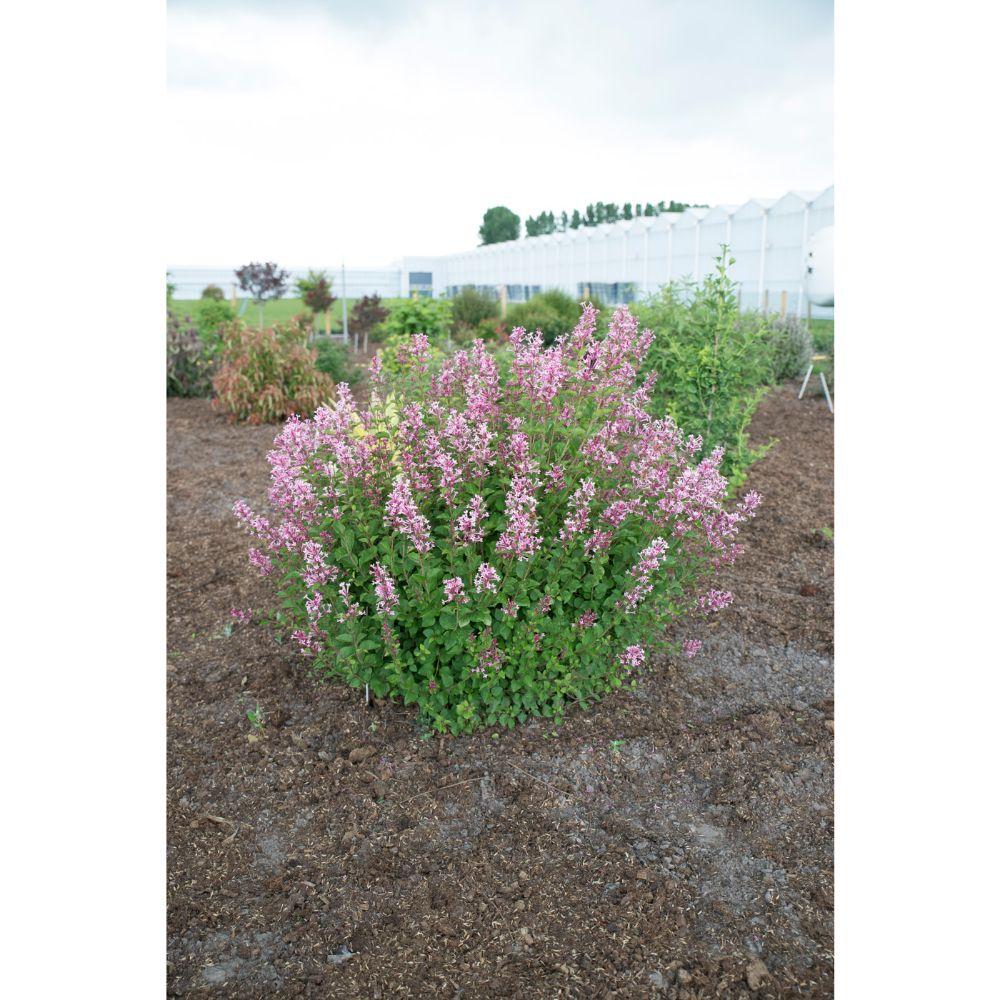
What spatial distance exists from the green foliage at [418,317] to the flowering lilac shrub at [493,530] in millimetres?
9143

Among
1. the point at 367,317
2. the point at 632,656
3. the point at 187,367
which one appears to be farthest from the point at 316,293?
the point at 632,656

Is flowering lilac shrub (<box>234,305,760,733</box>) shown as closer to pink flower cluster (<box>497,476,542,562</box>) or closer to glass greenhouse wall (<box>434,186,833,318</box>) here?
pink flower cluster (<box>497,476,542,562</box>)

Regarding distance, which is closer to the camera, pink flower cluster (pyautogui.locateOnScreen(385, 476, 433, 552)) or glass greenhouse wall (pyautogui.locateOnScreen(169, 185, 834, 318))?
pink flower cluster (pyautogui.locateOnScreen(385, 476, 433, 552))

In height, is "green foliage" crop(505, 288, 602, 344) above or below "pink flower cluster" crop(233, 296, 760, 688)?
above

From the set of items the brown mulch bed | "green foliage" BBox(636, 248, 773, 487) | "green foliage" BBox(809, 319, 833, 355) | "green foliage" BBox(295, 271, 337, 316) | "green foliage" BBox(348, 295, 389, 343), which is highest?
"green foliage" BBox(295, 271, 337, 316)

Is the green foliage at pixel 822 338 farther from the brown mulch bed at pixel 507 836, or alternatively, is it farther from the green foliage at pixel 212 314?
the green foliage at pixel 212 314

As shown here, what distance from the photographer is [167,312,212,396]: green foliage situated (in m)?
10.4

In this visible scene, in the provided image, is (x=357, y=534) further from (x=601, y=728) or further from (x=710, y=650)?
(x=710, y=650)

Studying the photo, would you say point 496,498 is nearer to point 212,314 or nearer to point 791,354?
point 791,354

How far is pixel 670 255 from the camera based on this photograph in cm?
2184

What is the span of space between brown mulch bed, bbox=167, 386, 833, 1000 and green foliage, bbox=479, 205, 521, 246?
46.8 meters

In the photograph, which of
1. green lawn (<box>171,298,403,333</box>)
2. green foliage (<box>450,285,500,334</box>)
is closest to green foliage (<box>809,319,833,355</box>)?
green foliage (<box>450,285,500,334</box>)

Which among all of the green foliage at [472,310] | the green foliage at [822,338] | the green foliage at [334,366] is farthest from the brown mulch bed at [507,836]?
the green foliage at [472,310]
